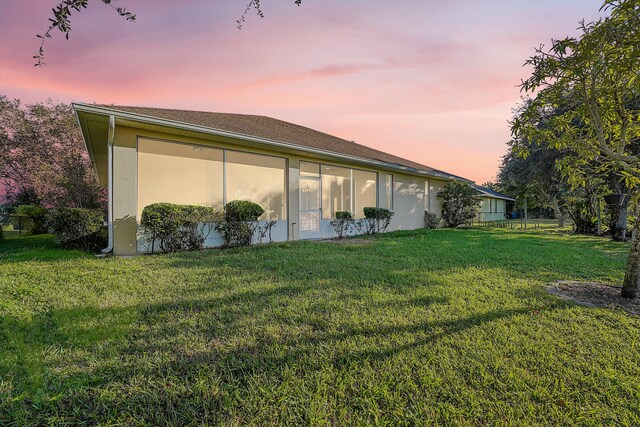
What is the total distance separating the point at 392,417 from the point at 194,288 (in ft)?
10.5

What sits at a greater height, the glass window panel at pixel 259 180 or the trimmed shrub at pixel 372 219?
the glass window panel at pixel 259 180

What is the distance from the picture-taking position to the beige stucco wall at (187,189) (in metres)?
A: 6.55

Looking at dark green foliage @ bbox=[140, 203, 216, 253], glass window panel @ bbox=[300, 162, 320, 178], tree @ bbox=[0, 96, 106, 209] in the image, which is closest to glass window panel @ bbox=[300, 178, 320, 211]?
glass window panel @ bbox=[300, 162, 320, 178]

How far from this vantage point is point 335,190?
36.0 feet

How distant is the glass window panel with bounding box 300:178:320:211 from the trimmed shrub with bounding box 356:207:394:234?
2.01 m

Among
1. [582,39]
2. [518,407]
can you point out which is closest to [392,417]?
[518,407]

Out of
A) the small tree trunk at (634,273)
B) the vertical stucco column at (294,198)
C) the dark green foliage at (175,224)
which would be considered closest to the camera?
the small tree trunk at (634,273)

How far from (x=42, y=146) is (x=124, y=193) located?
666 inches

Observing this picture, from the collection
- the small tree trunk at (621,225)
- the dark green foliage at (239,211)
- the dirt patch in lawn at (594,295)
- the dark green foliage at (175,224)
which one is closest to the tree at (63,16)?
the dark green foliage at (175,224)

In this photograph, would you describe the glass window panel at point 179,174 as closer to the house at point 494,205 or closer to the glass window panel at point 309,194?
the glass window panel at point 309,194

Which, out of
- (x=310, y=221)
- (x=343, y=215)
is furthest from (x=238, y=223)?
(x=343, y=215)

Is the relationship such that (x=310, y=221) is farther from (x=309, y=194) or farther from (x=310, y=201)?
(x=309, y=194)

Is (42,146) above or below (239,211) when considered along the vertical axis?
above

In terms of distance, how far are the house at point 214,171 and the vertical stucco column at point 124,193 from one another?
0.02m
